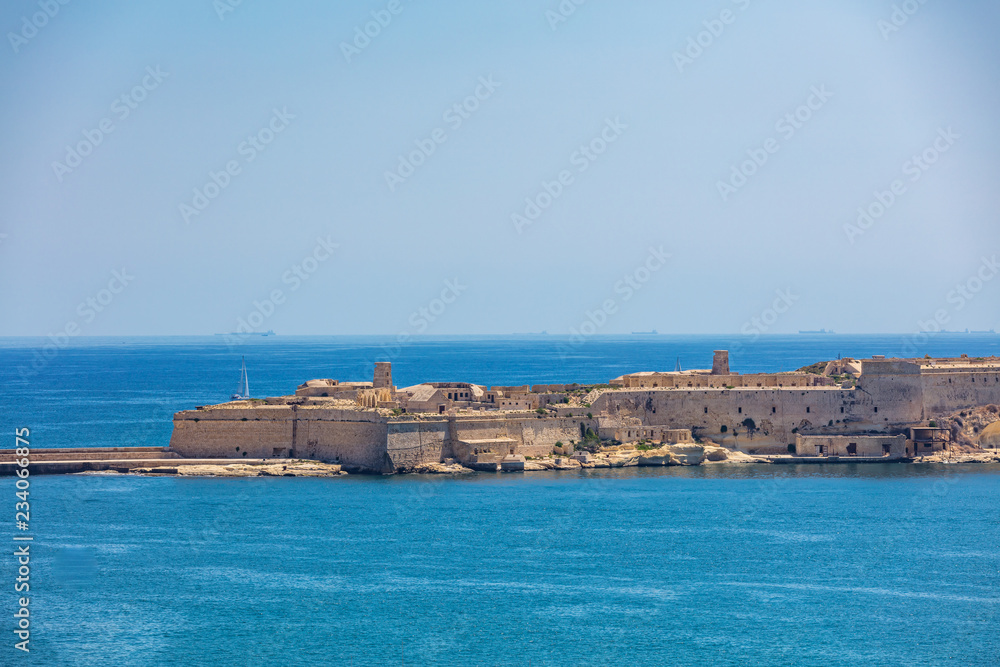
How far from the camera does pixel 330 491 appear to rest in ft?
142

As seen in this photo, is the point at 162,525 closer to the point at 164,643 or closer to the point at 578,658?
the point at 164,643

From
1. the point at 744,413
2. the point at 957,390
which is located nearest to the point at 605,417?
the point at 744,413

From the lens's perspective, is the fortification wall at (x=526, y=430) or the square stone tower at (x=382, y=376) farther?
the square stone tower at (x=382, y=376)

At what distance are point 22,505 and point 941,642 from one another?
25.5m

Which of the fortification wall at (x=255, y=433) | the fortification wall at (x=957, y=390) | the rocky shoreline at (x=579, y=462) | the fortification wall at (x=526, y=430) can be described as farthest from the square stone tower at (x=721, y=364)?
the fortification wall at (x=255, y=433)

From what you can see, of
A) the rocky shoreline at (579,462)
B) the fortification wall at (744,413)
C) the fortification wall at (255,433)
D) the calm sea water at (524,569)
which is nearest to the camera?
the calm sea water at (524,569)

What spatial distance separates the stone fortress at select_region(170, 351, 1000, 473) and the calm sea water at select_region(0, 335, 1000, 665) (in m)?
1.93

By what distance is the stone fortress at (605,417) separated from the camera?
1859 inches

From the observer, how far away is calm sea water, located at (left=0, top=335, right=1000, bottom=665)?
27.1 m

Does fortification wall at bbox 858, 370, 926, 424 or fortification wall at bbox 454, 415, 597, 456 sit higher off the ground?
fortification wall at bbox 858, 370, 926, 424

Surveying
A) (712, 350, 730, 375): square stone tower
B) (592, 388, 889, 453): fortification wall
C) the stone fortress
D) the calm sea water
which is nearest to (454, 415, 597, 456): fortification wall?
the stone fortress

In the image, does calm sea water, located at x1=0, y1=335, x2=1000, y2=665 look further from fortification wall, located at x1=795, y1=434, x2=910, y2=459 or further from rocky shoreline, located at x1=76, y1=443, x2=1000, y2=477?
fortification wall, located at x1=795, y1=434, x2=910, y2=459

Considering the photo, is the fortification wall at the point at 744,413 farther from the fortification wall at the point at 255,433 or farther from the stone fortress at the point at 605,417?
the fortification wall at the point at 255,433

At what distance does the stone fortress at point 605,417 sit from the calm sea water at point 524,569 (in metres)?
1.93
